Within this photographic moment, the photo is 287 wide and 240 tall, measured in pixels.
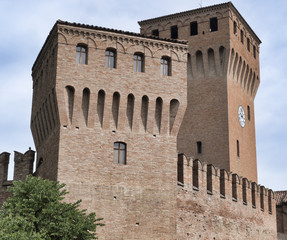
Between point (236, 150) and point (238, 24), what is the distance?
7.74 metres

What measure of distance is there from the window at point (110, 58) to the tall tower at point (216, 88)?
981 cm

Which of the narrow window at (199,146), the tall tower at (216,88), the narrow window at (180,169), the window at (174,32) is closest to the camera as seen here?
→ the narrow window at (180,169)

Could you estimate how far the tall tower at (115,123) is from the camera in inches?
968

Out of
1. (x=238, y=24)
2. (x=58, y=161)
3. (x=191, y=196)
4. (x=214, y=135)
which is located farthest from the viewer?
(x=238, y=24)

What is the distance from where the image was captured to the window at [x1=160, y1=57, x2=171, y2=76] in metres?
27.4

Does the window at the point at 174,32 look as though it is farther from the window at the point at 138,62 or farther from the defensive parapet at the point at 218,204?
the defensive parapet at the point at 218,204

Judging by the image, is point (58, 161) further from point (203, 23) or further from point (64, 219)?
point (203, 23)

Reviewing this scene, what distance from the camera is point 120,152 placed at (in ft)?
83.6

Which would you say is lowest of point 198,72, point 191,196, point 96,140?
point 191,196

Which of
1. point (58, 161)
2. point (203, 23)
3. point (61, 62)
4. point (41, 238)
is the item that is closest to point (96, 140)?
point (58, 161)

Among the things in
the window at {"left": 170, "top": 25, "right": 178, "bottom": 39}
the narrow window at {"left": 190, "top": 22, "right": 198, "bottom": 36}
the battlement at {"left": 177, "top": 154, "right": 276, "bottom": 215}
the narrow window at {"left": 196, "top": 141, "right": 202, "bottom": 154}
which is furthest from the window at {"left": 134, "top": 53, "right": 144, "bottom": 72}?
the window at {"left": 170, "top": 25, "right": 178, "bottom": 39}

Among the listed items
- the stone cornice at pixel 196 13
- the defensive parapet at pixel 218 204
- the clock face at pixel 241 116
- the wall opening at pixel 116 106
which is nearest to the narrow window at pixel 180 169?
the defensive parapet at pixel 218 204

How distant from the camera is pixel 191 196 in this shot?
2670 centimetres

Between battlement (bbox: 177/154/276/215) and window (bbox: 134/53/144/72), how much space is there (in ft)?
13.6
